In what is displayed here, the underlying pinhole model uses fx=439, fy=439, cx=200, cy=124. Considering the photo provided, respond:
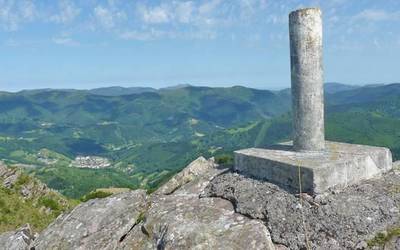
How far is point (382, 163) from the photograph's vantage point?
16656 millimetres

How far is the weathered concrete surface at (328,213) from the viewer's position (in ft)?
42.1

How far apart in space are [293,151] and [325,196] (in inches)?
141

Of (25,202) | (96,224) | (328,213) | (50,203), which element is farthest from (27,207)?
(328,213)

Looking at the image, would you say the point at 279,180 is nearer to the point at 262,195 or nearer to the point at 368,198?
the point at 262,195

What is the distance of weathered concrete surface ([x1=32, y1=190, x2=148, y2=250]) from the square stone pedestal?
186 inches

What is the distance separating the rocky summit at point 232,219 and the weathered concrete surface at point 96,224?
4cm

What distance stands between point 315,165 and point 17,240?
511 inches

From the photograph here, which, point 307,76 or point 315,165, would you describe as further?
point 307,76

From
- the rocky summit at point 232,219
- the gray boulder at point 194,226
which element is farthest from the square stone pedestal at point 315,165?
the gray boulder at point 194,226

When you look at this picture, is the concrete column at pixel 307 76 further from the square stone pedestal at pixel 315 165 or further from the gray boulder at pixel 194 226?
the gray boulder at pixel 194 226

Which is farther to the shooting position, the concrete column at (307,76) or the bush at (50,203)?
the bush at (50,203)

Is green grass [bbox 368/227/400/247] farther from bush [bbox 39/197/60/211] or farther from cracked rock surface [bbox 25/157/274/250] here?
A: bush [bbox 39/197/60/211]

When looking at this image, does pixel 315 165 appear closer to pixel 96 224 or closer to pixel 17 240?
pixel 96 224

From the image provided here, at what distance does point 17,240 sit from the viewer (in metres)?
18.9
